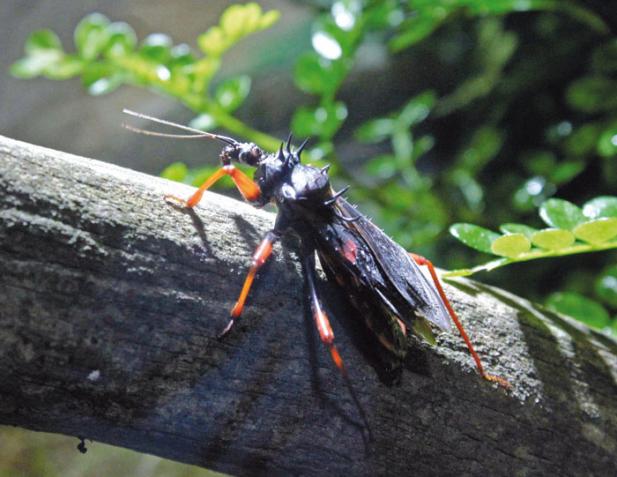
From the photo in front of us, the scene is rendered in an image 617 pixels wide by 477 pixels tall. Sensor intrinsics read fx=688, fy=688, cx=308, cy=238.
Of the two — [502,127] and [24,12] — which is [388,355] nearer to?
[502,127]

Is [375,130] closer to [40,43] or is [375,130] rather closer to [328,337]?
[40,43]

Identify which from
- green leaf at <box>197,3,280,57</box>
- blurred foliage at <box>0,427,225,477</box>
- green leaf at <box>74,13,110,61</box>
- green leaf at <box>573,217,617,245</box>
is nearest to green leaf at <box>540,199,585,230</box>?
green leaf at <box>573,217,617,245</box>

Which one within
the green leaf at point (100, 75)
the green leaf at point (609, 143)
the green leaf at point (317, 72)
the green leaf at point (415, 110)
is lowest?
the green leaf at point (609, 143)

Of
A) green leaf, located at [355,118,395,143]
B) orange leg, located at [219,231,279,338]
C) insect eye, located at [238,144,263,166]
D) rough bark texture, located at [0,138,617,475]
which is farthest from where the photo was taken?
green leaf, located at [355,118,395,143]

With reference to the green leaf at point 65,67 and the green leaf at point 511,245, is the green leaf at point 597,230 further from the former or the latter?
the green leaf at point 65,67

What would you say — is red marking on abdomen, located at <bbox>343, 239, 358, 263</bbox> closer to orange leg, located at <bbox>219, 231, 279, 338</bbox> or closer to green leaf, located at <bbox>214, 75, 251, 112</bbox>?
orange leg, located at <bbox>219, 231, 279, 338</bbox>

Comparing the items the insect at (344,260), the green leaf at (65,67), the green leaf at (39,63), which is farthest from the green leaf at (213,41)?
the insect at (344,260)

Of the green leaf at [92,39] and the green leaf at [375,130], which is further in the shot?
the green leaf at [375,130]
